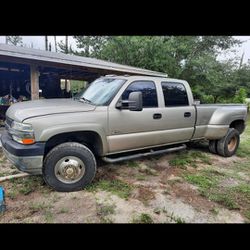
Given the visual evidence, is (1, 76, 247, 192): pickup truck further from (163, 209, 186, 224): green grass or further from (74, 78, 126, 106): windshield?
(163, 209, 186, 224): green grass

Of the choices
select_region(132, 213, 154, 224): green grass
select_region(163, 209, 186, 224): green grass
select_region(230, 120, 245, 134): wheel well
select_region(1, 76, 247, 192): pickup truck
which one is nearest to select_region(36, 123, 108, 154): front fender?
select_region(1, 76, 247, 192): pickup truck

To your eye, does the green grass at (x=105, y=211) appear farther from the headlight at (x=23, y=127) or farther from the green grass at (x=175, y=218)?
the headlight at (x=23, y=127)

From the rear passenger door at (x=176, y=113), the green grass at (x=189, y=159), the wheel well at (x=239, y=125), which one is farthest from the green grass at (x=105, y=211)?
the wheel well at (x=239, y=125)

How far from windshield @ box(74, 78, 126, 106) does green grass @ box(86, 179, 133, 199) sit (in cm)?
142

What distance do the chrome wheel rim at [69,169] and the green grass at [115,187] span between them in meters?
0.31

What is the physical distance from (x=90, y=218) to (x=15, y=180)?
1.79m

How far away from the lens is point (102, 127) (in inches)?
138

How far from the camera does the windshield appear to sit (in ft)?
12.2

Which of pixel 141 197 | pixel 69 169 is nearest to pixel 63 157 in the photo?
pixel 69 169

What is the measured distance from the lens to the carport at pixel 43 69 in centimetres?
715

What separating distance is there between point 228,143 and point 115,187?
3615mm

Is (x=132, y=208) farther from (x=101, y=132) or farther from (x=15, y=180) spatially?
(x=15, y=180)

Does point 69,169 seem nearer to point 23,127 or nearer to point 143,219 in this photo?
point 23,127
